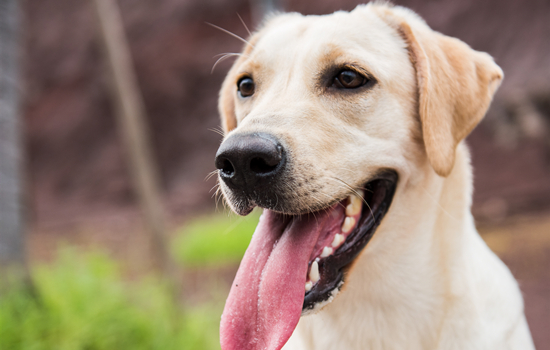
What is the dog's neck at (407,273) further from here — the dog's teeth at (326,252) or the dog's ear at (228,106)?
the dog's ear at (228,106)

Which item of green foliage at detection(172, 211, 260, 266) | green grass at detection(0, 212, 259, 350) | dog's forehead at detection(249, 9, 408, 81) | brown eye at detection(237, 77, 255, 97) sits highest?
dog's forehead at detection(249, 9, 408, 81)

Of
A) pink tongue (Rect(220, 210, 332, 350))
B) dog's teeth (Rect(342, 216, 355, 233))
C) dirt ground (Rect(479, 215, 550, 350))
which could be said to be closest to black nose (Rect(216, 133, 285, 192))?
pink tongue (Rect(220, 210, 332, 350))

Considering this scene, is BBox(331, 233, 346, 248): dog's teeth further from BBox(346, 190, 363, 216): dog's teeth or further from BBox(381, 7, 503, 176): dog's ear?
BBox(381, 7, 503, 176): dog's ear

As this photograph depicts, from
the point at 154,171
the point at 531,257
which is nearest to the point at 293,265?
the point at 154,171

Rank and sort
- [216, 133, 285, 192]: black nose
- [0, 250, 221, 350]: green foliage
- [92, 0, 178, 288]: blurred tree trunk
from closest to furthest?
[216, 133, 285, 192]: black nose < [0, 250, 221, 350]: green foliage < [92, 0, 178, 288]: blurred tree trunk

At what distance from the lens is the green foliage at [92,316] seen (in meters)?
2.95

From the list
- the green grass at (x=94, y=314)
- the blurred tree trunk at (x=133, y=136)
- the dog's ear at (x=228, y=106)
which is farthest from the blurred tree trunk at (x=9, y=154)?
the dog's ear at (x=228, y=106)

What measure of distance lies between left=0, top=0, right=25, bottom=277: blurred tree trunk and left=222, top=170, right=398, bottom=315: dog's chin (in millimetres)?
2159

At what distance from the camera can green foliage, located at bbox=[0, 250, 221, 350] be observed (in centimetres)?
295

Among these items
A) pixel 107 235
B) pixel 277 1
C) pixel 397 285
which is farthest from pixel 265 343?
pixel 107 235

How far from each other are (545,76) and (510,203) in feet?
9.94

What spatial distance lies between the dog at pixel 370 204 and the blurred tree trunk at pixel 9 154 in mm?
2115

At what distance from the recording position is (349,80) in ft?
6.19

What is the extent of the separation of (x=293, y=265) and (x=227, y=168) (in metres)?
0.43
